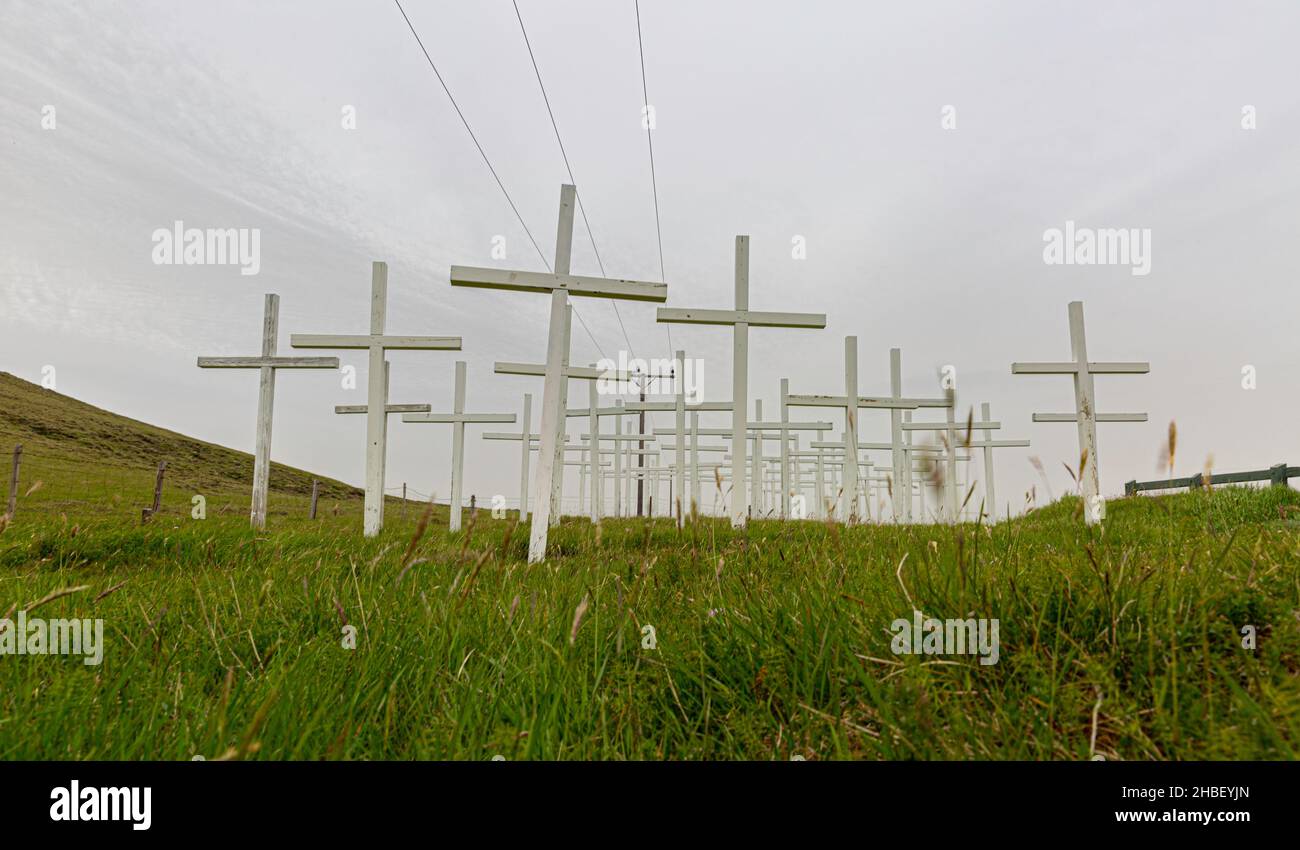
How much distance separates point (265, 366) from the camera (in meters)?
12.8

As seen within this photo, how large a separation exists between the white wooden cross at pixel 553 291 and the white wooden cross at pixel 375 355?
13.2ft

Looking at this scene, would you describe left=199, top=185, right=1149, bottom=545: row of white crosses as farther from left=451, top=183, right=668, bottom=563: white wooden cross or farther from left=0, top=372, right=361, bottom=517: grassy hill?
left=0, top=372, right=361, bottom=517: grassy hill

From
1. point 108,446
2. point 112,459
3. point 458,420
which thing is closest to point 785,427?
point 458,420

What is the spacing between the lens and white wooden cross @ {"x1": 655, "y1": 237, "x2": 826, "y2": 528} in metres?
9.55

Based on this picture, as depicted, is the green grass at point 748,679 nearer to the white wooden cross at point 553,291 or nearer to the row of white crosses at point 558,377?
the row of white crosses at point 558,377

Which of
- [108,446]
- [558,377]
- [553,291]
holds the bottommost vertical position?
[558,377]

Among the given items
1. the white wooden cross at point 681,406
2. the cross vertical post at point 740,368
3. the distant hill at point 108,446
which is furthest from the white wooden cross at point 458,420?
the distant hill at point 108,446

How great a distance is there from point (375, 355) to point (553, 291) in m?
5.66

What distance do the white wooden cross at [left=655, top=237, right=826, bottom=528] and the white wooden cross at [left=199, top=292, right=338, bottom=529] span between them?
744 cm

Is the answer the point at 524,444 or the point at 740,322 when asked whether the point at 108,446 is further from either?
the point at 740,322

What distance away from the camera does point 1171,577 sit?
2.04 metres
